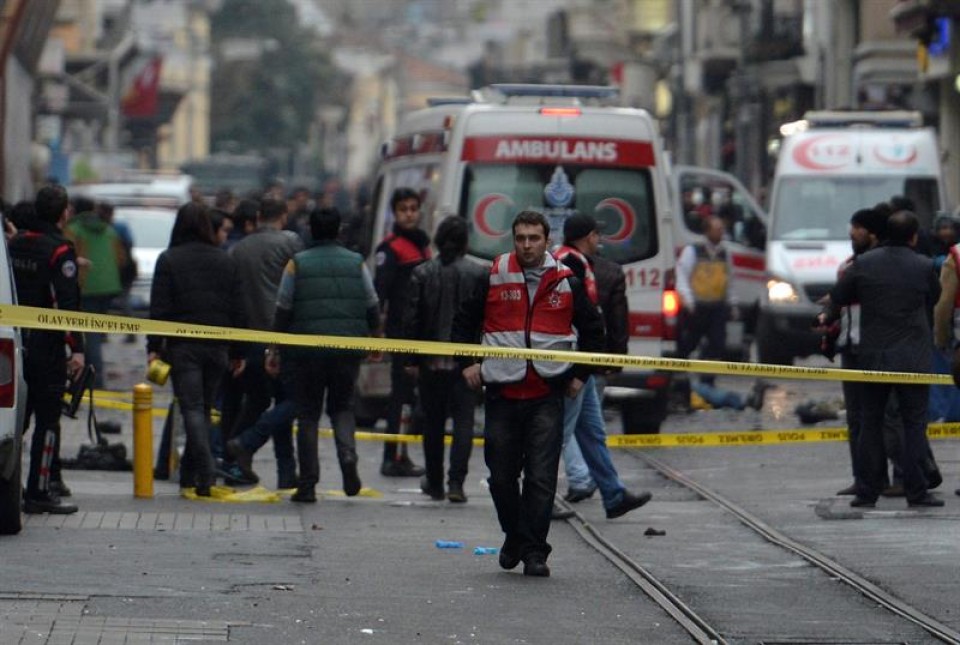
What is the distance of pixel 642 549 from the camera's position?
12648 mm

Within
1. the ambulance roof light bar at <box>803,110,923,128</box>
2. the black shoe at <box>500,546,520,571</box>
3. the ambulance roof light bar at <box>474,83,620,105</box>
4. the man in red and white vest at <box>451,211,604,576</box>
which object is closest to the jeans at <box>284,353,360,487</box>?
the man in red and white vest at <box>451,211,604,576</box>

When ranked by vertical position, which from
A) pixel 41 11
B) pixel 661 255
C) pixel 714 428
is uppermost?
pixel 41 11

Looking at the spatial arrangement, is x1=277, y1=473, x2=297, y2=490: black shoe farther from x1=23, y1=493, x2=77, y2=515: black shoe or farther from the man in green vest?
x1=23, y1=493, x2=77, y2=515: black shoe

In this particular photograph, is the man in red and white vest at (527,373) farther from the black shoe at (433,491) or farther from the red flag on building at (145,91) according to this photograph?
the red flag on building at (145,91)

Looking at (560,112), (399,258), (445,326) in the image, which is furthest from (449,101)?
(445,326)

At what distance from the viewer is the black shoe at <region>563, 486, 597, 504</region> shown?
14805 mm

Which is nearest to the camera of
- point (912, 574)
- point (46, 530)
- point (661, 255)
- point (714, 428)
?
point (912, 574)

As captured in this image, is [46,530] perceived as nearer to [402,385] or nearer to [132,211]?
[402,385]

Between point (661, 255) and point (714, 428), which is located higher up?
point (661, 255)

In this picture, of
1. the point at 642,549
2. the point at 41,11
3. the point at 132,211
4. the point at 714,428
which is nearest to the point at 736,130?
the point at 41,11

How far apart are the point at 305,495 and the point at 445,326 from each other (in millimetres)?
1269

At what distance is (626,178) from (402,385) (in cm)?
309

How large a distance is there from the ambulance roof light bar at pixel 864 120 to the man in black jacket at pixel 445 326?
42.0ft

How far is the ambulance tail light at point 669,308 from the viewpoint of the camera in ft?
60.7
